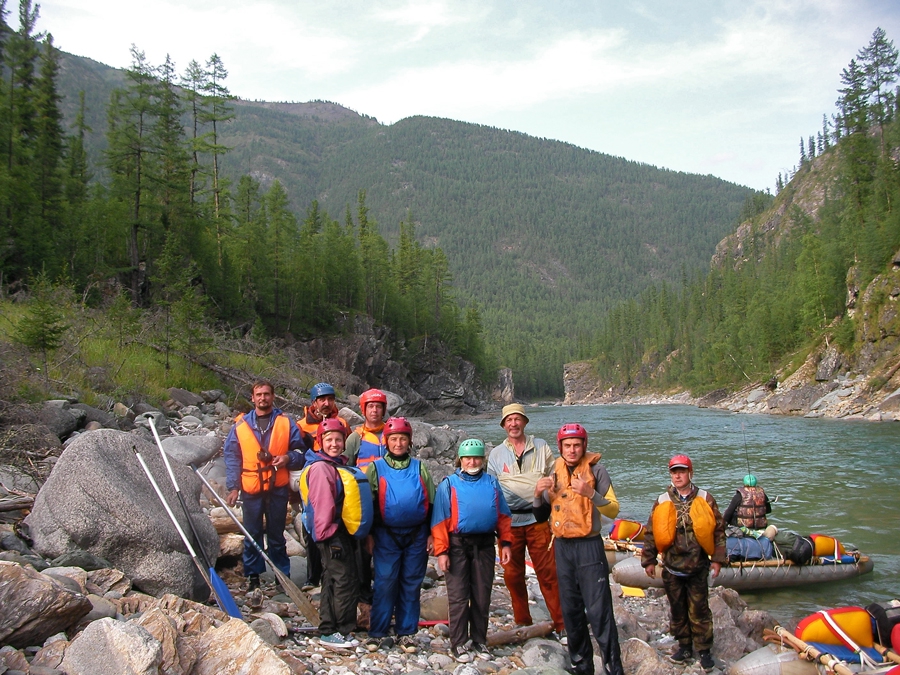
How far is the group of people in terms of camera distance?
523cm

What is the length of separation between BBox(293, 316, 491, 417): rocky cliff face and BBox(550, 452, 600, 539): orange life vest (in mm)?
31728

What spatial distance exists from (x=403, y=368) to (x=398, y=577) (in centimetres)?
5281

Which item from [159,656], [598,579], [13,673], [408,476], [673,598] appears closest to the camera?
[13,673]

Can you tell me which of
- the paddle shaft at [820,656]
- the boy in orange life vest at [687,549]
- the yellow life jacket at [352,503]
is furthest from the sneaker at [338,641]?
the paddle shaft at [820,656]

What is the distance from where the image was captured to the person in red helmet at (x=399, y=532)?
17.9ft

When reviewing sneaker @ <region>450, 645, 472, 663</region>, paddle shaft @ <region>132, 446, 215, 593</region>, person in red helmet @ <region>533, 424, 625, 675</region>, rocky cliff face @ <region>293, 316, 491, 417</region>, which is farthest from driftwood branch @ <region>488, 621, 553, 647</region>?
rocky cliff face @ <region>293, 316, 491, 417</region>

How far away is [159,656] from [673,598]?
16.2 feet

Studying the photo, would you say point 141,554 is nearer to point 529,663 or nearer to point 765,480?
point 529,663

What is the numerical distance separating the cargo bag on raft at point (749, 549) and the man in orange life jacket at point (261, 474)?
23.6 feet

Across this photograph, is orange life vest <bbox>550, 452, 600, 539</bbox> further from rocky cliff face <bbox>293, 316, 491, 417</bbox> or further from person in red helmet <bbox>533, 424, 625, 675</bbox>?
rocky cliff face <bbox>293, 316, 491, 417</bbox>

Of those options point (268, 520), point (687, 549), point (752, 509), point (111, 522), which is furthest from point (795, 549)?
point (111, 522)

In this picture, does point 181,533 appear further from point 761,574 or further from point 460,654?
point 761,574

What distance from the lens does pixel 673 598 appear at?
630cm

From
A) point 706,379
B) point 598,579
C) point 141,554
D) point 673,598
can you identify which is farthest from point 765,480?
point 706,379
